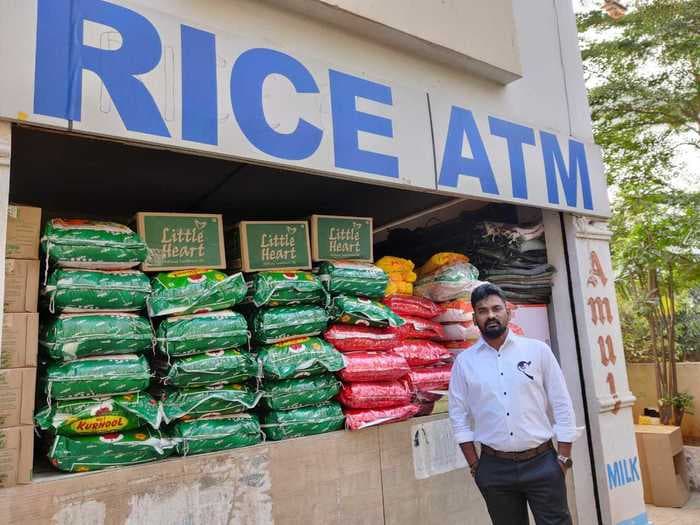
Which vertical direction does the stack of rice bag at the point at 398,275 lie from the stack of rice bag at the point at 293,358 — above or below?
above

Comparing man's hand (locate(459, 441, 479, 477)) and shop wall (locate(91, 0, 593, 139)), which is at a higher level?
shop wall (locate(91, 0, 593, 139))

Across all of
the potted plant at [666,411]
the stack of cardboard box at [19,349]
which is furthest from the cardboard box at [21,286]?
the potted plant at [666,411]

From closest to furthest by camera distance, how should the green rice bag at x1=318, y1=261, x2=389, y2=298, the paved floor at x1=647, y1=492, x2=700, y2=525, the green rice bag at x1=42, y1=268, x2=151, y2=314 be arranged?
the green rice bag at x1=42, y1=268, x2=151, y2=314 → the green rice bag at x1=318, y1=261, x2=389, y2=298 → the paved floor at x1=647, y1=492, x2=700, y2=525

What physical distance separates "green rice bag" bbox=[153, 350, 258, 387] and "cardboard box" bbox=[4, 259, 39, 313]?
70 cm

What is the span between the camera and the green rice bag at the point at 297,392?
303cm

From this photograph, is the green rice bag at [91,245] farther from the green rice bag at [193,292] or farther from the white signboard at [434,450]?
the white signboard at [434,450]

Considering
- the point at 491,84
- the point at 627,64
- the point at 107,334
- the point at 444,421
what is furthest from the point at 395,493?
the point at 627,64

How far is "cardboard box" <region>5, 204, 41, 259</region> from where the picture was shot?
93.4 inches

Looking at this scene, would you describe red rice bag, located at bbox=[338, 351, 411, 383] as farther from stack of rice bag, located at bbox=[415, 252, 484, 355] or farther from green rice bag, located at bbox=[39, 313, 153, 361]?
green rice bag, located at bbox=[39, 313, 153, 361]

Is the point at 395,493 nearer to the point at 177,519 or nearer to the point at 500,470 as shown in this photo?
the point at 500,470

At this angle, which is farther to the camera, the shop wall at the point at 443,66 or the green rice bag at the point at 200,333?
the shop wall at the point at 443,66

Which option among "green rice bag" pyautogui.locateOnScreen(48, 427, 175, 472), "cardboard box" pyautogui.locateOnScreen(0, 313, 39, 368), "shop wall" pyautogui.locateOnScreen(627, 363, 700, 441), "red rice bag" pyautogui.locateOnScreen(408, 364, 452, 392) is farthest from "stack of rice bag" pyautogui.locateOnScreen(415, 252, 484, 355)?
"shop wall" pyautogui.locateOnScreen(627, 363, 700, 441)

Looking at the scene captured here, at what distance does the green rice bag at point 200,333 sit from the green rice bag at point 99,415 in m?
0.29

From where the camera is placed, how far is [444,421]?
3.65m
